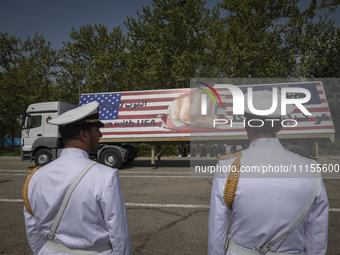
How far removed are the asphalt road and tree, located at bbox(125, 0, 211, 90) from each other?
51.1 feet

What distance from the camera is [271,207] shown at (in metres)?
1.69

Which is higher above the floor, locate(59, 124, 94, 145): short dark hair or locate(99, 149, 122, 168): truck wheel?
locate(59, 124, 94, 145): short dark hair

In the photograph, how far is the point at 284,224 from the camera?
168 cm

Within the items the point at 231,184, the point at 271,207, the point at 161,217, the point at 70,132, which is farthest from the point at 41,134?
the point at 271,207

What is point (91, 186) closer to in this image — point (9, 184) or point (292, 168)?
point (292, 168)

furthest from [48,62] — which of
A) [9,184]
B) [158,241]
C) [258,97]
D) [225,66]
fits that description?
[258,97]

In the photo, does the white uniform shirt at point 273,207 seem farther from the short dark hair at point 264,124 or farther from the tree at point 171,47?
the tree at point 171,47

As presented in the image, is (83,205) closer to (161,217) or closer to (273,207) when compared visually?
(273,207)

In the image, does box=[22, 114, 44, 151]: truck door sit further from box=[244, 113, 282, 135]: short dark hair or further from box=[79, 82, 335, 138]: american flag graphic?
box=[244, 113, 282, 135]: short dark hair

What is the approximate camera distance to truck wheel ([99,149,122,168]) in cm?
1293

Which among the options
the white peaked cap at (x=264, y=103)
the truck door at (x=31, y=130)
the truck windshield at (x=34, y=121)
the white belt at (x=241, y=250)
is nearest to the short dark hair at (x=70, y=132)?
the white peaked cap at (x=264, y=103)

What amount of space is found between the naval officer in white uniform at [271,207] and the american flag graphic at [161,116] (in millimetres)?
10494

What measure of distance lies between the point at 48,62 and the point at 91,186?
30338 mm

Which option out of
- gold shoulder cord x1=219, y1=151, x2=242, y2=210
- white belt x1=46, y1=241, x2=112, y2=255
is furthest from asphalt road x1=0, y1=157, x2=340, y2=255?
gold shoulder cord x1=219, y1=151, x2=242, y2=210
